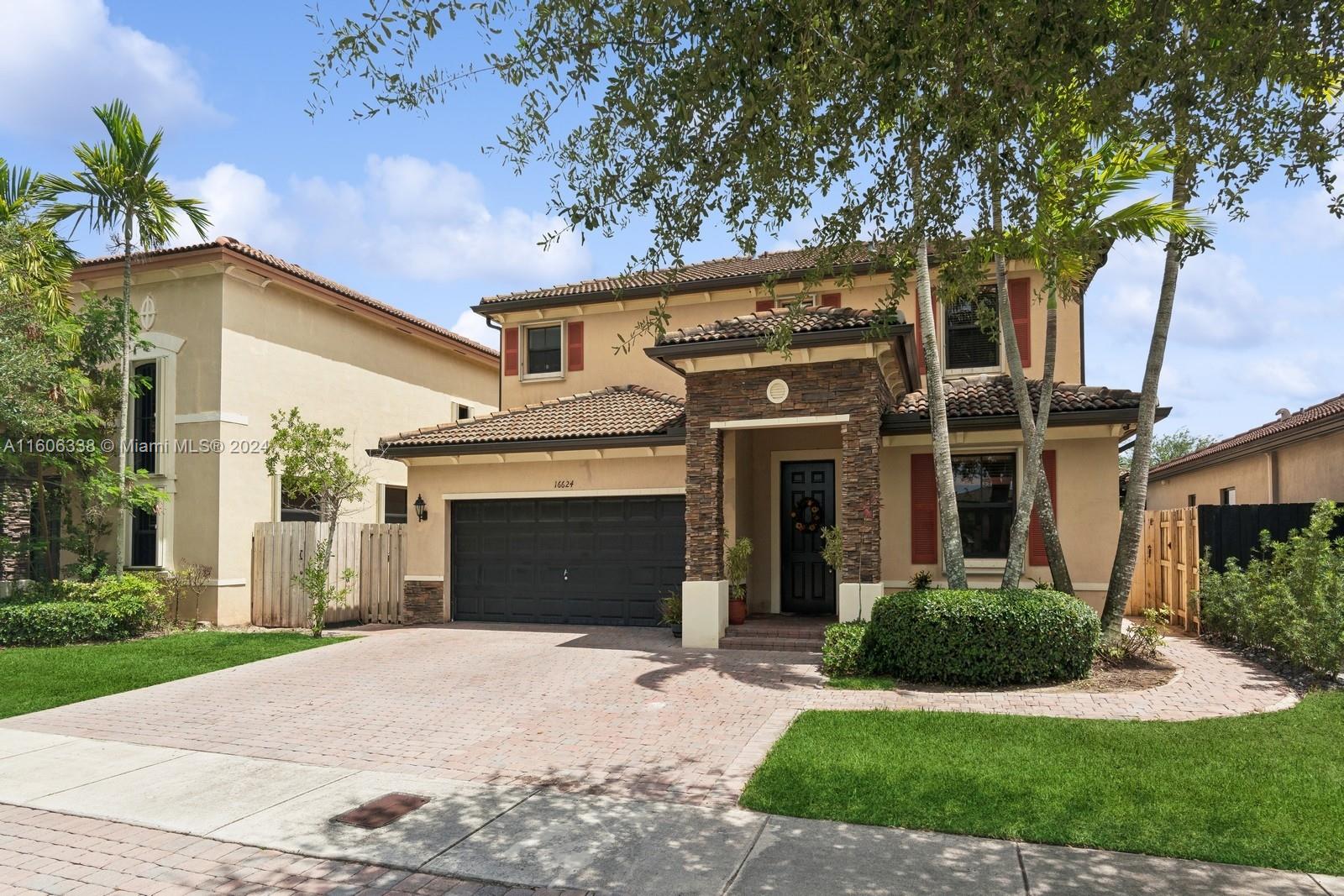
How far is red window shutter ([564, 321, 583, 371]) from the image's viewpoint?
19172 mm

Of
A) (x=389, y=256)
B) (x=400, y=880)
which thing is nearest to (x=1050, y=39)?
(x=400, y=880)

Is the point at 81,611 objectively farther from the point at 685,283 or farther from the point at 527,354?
the point at 685,283

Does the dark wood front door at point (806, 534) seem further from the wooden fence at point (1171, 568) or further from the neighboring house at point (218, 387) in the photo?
the neighboring house at point (218, 387)

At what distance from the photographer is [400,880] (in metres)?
4.97

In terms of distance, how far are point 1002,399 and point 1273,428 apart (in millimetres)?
10153

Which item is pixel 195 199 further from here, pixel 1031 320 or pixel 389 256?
pixel 1031 320

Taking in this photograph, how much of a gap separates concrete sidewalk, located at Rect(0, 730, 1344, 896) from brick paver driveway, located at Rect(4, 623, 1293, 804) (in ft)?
1.62

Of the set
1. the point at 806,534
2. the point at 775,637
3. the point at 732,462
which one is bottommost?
the point at 775,637

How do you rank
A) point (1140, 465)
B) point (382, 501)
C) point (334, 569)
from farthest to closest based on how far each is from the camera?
point (382, 501)
point (334, 569)
point (1140, 465)

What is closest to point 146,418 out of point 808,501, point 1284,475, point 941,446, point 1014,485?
point 808,501

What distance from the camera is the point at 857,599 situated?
483 inches

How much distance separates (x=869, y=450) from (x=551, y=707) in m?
5.75

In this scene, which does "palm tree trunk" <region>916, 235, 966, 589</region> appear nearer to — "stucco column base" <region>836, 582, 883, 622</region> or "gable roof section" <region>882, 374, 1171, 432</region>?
"stucco column base" <region>836, 582, 883, 622</region>

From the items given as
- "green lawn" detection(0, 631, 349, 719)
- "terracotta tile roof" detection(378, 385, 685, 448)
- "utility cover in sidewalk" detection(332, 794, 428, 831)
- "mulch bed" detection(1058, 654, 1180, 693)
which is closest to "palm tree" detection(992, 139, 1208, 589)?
"mulch bed" detection(1058, 654, 1180, 693)
